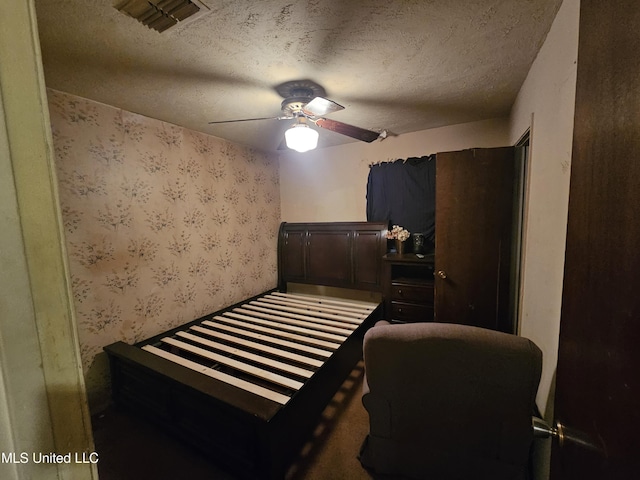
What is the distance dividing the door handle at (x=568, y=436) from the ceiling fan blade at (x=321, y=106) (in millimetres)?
1645

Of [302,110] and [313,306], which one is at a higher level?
[302,110]

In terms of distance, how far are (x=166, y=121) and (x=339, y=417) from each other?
113 inches

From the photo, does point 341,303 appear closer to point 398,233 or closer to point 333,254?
point 333,254

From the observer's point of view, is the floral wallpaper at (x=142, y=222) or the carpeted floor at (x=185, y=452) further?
the floral wallpaper at (x=142, y=222)

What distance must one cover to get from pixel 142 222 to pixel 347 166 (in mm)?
2333

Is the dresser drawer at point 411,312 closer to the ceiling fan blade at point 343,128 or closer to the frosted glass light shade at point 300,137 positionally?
the ceiling fan blade at point 343,128

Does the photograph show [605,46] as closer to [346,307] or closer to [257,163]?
[346,307]

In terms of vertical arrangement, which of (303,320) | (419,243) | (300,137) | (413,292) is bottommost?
(303,320)

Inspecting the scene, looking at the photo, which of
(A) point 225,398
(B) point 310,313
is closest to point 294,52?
(A) point 225,398

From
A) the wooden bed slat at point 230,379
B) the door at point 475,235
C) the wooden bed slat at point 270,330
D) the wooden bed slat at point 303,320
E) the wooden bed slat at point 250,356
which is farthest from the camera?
the wooden bed slat at point 303,320

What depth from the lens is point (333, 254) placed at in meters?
3.31

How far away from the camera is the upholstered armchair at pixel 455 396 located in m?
0.99

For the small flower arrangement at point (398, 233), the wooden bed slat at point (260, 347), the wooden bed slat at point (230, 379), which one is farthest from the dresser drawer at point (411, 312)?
the wooden bed slat at point (230, 379)

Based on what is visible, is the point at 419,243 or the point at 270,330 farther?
the point at 419,243
